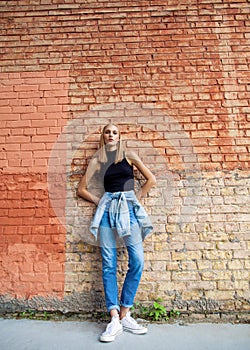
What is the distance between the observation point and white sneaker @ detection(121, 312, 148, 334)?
2424 millimetres

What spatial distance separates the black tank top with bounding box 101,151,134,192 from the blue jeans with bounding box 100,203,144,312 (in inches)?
9.9

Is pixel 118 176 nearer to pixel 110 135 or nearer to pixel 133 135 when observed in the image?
pixel 110 135

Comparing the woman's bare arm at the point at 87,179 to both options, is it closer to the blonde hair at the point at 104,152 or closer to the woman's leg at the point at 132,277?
the blonde hair at the point at 104,152

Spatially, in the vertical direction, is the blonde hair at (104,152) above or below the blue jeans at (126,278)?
above

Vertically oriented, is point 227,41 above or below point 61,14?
below

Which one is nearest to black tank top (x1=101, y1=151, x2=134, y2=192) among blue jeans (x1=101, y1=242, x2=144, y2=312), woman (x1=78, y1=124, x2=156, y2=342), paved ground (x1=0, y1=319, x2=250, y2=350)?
woman (x1=78, y1=124, x2=156, y2=342)

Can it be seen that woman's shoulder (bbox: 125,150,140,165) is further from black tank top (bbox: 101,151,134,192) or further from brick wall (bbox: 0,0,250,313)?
brick wall (bbox: 0,0,250,313)

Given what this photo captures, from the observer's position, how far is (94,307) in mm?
2764

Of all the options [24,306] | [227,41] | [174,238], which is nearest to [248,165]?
[174,238]

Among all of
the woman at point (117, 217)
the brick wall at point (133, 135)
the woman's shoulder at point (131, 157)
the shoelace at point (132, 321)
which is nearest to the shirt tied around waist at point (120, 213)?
the woman at point (117, 217)

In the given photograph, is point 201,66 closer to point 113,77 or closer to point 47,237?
point 113,77

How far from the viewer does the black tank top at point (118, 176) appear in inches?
109

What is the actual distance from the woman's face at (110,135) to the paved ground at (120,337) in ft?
5.80

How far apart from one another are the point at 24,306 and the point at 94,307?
713 millimetres
